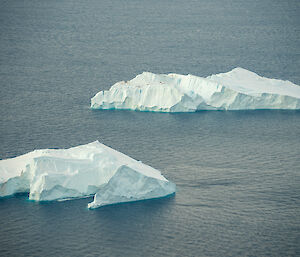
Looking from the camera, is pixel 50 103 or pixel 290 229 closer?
pixel 290 229

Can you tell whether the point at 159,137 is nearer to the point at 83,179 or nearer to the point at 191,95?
the point at 191,95

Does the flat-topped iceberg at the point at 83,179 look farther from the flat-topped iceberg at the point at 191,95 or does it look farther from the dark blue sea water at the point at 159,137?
the flat-topped iceberg at the point at 191,95

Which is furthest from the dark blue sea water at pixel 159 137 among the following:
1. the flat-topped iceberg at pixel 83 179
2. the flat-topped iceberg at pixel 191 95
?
the flat-topped iceberg at pixel 191 95

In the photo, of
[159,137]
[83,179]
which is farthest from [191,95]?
[83,179]

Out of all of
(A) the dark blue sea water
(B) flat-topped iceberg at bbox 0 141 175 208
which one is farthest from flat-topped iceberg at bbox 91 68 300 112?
(B) flat-topped iceberg at bbox 0 141 175 208

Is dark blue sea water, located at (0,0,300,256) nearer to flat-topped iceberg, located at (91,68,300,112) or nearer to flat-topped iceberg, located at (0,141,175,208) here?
flat-topped iceberg, located at (0,141,175,208)

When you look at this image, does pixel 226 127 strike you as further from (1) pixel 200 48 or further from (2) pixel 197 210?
(1) pixel 200 48

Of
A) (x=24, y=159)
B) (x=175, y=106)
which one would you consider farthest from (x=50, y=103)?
(x=24, y=159)
